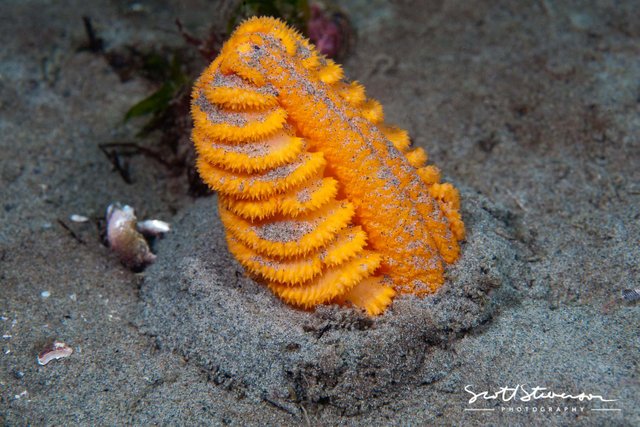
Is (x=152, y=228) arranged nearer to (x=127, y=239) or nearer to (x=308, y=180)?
(x=127, y=239)

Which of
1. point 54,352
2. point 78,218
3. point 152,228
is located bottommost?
point 54,352

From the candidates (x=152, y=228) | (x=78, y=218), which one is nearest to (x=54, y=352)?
(x=152, y=228)

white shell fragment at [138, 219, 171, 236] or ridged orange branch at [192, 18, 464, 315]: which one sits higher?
ridged orange branch at [192, 18, 464, 315]

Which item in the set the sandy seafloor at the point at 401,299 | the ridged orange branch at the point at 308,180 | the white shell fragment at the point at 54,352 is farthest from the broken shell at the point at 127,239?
the ridged orange branch at the point at 308,180

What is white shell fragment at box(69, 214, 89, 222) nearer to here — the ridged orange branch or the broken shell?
the broken shell
